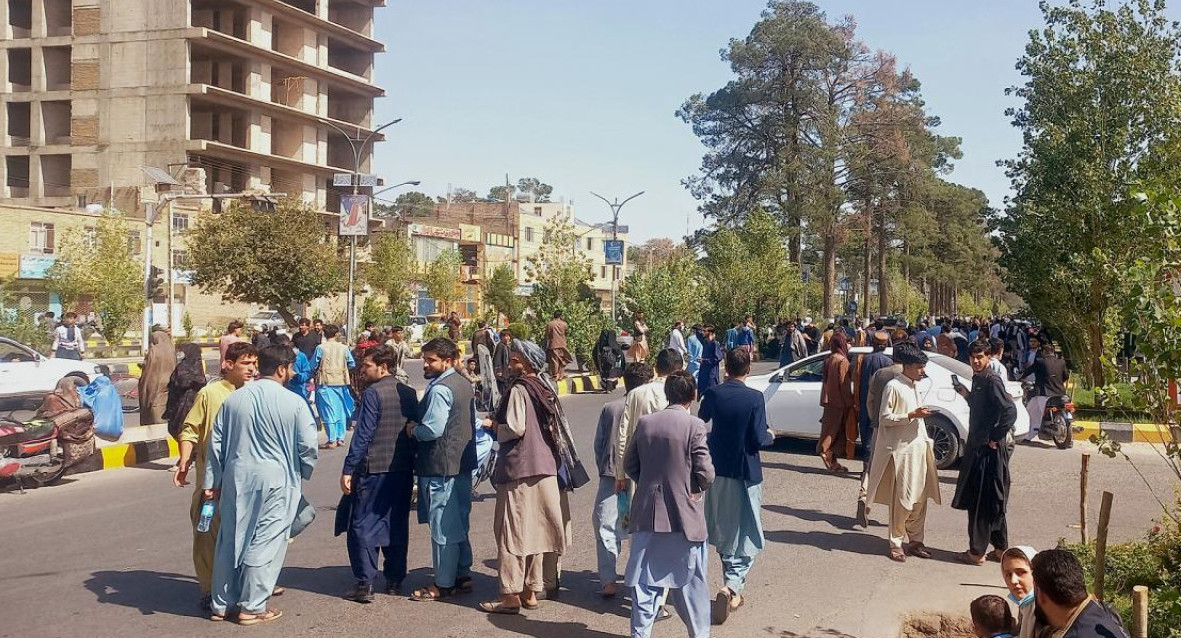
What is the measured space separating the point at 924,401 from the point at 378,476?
800 cm

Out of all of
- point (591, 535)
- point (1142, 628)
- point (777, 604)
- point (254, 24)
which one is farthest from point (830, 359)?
point (254, 24)

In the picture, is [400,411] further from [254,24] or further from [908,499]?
[254,24]

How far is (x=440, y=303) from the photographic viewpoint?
68.6 meters

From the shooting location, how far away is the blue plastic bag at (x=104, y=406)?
1283cm

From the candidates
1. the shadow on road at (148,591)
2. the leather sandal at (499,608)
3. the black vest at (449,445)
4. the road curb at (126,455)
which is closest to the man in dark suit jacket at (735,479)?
the leather sandal at (499,608)

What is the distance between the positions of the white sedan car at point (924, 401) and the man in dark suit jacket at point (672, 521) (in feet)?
24.5

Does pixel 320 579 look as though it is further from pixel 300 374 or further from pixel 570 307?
pixel 570 307

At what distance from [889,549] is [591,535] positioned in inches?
97.4

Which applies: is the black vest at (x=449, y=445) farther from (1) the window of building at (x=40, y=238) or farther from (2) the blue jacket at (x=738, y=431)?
(1) the window of building at (x=40, y=238)

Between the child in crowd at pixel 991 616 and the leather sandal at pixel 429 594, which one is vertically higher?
the child in crowd at pixel 991 616

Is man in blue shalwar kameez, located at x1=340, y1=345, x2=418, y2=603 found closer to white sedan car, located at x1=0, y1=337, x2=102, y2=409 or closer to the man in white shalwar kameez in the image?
the man in white shalwar kameez

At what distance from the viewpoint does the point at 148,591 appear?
23.4ft

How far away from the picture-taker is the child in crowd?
15.2ft

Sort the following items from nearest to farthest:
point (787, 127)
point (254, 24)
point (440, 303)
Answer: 1. point (787, 127)
2. point (254, 24)
3. point (440, 303)
